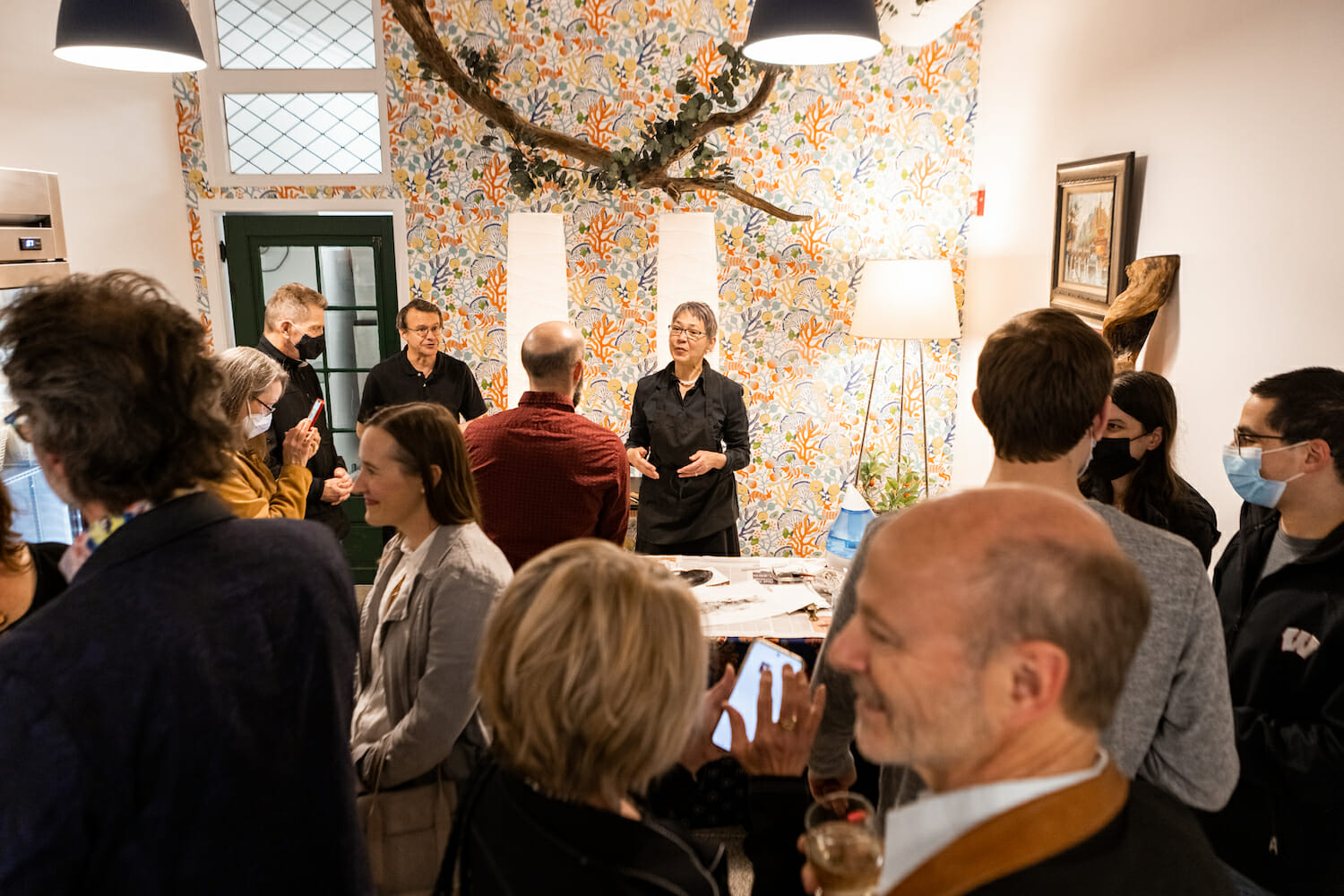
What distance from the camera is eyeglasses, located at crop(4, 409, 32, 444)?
112cm

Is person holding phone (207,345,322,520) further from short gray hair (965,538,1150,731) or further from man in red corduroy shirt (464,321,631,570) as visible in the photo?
short gray hair (965,538,1150,731)

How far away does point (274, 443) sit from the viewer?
3236 millimetres

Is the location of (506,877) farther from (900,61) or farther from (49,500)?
(900,61)

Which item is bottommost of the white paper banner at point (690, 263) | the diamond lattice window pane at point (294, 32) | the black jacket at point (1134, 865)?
the black jacket at point (1134, 865)

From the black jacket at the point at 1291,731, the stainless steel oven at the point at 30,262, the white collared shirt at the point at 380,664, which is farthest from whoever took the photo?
the stainless steel oven at the point at 30,262

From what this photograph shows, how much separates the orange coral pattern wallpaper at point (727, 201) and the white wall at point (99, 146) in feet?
0.51

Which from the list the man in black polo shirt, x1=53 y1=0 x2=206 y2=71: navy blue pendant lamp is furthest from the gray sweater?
the man in black polo shirt

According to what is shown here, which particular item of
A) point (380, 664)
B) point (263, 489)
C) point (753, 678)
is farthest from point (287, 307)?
point (753, 678)

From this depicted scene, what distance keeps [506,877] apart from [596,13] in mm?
4967

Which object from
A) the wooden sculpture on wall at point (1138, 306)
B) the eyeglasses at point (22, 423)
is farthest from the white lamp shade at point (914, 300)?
the eyeglasses at point (22, 423)

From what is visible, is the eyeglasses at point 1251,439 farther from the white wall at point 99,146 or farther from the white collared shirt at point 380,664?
the white wall at point 99,146

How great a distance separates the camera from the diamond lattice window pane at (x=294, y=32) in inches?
198

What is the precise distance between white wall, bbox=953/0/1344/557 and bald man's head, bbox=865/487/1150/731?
1959 millimetres

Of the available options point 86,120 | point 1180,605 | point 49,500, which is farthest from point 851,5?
point 86,120
